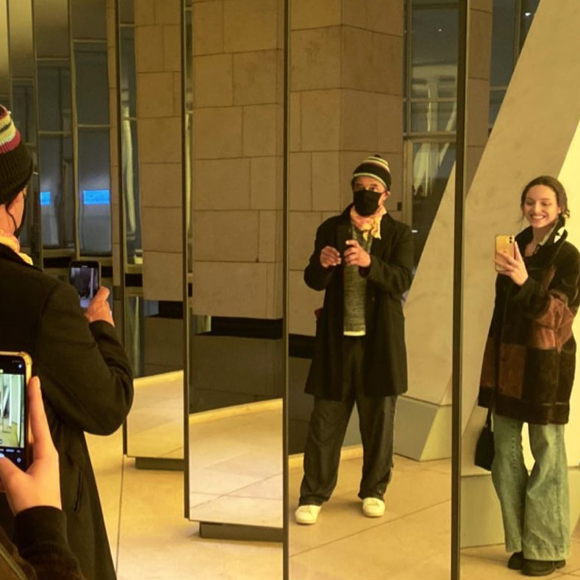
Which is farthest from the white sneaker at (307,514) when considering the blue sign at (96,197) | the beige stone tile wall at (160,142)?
the blue sign at (96,197)

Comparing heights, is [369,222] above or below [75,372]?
above

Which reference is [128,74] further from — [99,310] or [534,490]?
[534,490]

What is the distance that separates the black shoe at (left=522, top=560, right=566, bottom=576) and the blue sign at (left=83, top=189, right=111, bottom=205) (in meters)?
4.12

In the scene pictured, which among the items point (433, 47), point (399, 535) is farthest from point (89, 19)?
point (399, 535)

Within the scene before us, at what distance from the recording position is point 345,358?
323cm

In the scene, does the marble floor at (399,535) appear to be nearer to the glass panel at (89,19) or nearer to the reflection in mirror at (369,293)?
the reflection in mirror at (369,293)

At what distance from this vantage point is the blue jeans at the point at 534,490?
2703mm

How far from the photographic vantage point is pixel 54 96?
6617mm

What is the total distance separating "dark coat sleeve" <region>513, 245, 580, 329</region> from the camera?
8.60 ft

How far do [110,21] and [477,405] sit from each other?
4095mm

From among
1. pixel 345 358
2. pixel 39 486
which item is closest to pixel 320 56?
pixel 345 358

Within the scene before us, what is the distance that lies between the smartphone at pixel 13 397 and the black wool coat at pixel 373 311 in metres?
1.55

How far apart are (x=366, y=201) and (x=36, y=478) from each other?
80.1 inches

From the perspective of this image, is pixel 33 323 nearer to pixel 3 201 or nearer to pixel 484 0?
pixel 3 201
